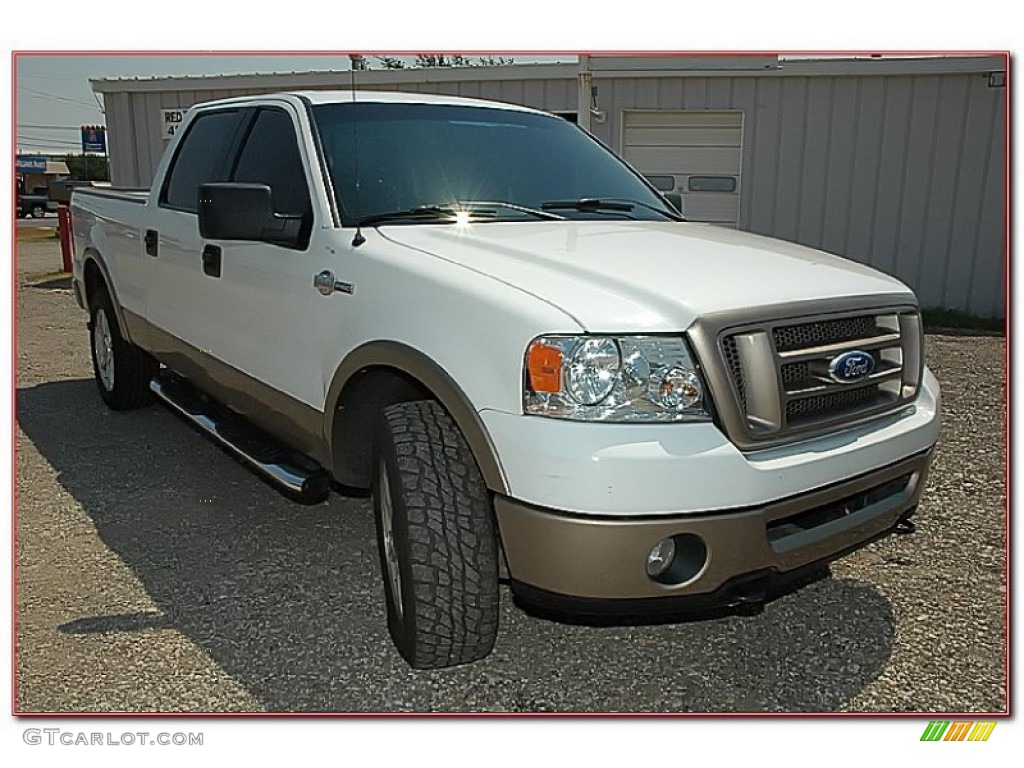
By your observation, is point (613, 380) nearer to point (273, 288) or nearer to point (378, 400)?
point (378, 400)

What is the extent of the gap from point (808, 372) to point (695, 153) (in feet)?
32.2

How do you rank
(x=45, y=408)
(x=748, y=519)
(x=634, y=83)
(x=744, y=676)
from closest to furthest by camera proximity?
(x=748, y=519), (x=744, y=676), (x=45, y=408), (x=634, y=83)

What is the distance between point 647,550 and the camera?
247cm

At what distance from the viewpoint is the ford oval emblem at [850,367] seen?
2756mm

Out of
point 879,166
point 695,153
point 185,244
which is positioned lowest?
point 185,244

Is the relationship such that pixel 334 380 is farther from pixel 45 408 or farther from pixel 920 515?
pixel 45 408

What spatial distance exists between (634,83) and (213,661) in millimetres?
10223

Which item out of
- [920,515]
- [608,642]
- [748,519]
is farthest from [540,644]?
[920,515]

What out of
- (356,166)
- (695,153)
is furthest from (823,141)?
(356,166)

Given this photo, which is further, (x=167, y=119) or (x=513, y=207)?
(x=167, y=119)

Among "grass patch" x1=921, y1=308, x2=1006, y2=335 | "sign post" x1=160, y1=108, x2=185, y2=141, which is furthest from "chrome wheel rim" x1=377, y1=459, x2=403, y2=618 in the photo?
"sign post" x1=160, y1=108, x2=185, y2=141

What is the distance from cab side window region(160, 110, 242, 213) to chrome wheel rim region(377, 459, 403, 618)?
2183 mm

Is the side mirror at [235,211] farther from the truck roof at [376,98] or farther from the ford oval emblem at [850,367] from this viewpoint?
the ford oval emblem at [850,367]

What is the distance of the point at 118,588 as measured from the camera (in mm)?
3684
